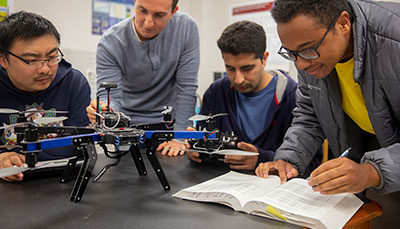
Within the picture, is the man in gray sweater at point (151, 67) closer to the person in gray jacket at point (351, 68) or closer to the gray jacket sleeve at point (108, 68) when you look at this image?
the gray jacket sleeve at point (108, 68)

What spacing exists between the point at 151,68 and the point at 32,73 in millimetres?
700

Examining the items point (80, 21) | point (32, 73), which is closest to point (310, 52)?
point (32, 73)

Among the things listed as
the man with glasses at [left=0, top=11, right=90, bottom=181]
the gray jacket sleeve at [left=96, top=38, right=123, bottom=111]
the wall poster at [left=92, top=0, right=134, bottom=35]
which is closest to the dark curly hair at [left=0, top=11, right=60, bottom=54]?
the man with glasses at [left=0, top=11, right=90, bottom=181]

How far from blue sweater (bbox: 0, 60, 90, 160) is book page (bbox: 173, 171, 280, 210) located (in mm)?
845

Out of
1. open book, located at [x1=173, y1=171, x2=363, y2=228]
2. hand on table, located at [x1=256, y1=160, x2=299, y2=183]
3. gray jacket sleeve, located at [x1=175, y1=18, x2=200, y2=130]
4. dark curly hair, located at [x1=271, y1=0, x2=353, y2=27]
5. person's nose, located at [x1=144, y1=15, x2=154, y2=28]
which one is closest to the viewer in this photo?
open book, located at [x1=173, y1=171, x2=363, y2=228]

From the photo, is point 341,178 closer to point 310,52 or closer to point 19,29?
point 310,52

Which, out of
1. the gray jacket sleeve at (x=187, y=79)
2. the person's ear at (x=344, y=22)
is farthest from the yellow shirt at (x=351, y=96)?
the gray jacket sleeve at (x=187, y=79)

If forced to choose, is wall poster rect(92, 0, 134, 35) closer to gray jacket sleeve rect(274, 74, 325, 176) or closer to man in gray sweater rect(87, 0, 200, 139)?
man in gray sweater rect(87, 0, 200, 139)

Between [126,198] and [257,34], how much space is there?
3.93ft

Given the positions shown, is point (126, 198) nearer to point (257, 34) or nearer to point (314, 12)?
point (314, 12)

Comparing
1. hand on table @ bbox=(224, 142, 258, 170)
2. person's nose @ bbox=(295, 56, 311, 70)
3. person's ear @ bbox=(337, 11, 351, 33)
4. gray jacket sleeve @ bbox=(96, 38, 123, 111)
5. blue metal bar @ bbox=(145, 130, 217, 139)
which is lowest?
hand on table @ bbox=(224, 142, 258, 170)

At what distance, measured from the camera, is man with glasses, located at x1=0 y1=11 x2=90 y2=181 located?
1494mm

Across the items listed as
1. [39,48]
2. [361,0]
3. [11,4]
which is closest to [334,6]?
[361,0]

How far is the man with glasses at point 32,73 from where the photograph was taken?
1.49m
